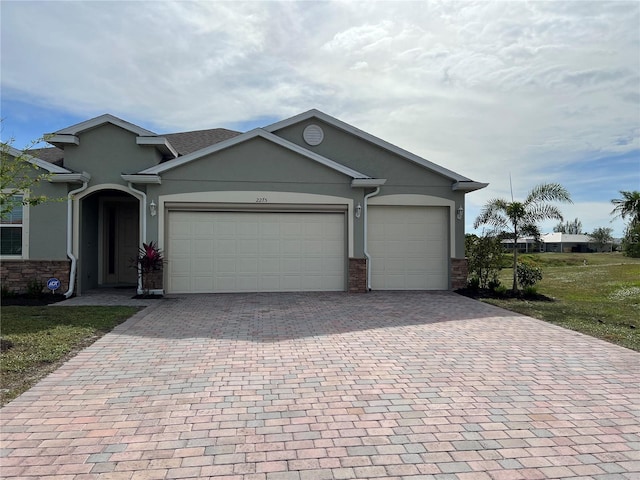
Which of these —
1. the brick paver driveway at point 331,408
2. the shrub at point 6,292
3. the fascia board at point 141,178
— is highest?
the fascia board at point 141,178

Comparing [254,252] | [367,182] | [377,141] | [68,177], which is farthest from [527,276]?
[68,177]

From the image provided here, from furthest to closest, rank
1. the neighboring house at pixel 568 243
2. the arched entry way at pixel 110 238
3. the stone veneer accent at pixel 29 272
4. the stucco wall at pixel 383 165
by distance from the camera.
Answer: the neighboring house at pixel 568 243, the stucco wall at pixel 383 165, the arched entry way at pixel 110 238, the stone veneer accent at pixel 29 272

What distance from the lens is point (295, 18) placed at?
969 centimetres

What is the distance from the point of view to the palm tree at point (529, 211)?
12367mm

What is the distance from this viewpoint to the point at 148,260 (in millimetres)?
10969

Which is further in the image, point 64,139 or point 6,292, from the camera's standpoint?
point 64,139

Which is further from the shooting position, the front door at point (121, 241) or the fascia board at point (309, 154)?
the front door at point (121, 241)

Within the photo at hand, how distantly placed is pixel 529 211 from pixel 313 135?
7118mm

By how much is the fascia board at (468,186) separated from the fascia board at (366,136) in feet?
0.57

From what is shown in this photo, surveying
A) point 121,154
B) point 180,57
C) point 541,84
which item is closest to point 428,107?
point 541,84

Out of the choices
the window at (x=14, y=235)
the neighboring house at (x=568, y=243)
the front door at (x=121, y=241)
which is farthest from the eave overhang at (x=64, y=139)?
the neighboring house at (x=568, y=243)

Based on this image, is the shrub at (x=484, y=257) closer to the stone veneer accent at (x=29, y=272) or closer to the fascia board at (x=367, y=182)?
the fascia board at (x=367, y=182)

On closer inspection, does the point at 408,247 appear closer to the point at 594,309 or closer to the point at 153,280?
the point at 594,309

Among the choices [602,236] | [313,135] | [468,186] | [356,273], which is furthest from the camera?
[602,236]
